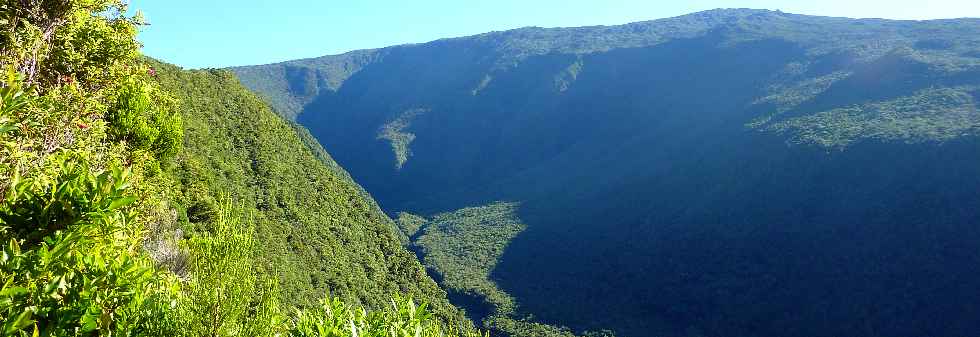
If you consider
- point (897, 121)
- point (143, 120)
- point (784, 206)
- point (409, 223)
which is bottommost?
point (409, 223)

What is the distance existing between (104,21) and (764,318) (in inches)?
3232

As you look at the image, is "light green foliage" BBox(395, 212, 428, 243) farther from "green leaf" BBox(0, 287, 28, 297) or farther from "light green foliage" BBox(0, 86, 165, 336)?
"green leaf" BBox(0, 287, 28, 297)

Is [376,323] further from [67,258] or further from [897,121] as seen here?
[897,121]

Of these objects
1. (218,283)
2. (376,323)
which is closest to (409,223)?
(376,323)

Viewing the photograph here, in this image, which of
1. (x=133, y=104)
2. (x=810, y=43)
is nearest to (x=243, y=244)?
(x=133, y=104)

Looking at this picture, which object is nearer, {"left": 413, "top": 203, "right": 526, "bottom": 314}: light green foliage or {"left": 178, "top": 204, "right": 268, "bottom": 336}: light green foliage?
{"left": 178, "top": 204, "right": 268, "bottom": 336}: light green foliage

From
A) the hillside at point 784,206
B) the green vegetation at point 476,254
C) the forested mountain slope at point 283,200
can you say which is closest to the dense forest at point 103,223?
the forested mountain slope at point 283,200

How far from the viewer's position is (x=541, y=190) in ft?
473

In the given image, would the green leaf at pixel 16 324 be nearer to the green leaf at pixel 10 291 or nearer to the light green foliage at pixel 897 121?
the green leaf at pixel 10 291

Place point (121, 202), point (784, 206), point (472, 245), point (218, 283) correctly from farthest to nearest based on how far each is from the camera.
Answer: point (472, 245) < point (784, 206) < point (218, 283) < point (121, 202)

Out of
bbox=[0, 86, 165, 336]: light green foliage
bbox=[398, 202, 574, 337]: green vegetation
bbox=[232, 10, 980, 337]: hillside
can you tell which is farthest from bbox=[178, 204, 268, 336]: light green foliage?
bbox=[232, 10, 980, 337]: hillside

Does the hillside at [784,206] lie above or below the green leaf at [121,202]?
below

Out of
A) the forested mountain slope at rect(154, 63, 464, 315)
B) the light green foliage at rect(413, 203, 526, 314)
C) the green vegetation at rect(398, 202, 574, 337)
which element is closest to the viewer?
the forested mountain slope at rect(154, 63, 464, 315)

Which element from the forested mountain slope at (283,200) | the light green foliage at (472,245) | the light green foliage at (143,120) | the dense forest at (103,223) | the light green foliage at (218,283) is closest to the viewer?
the dense forest at (103,223)
